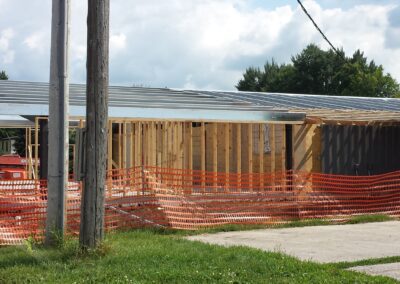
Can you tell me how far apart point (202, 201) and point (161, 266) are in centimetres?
603

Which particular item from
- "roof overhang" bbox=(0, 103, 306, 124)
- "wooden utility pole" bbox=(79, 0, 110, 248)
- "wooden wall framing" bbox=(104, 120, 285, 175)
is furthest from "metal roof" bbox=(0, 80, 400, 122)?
"wooden utility pole" bbox=(79, 0, 110, 248)

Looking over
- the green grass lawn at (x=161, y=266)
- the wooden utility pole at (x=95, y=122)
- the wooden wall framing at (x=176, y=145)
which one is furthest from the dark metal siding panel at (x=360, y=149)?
the wooden utility pole at (x=95, y=122)

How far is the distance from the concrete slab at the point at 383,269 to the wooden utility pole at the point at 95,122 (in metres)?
3.64

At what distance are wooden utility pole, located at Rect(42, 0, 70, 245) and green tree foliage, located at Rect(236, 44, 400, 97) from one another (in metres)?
47.8

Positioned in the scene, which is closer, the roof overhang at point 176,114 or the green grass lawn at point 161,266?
the green grass lawn at point 161,266

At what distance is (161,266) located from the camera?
8953mm

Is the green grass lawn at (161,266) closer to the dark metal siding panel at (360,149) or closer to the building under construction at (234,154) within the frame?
the building under construction at (234,154)

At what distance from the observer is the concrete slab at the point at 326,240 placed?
35.0 ft

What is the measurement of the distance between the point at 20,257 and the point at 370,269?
191 inches

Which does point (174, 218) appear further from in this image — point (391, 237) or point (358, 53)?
point (358, 53)

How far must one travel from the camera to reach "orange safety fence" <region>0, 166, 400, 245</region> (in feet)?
41.6

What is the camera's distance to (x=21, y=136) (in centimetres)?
4612

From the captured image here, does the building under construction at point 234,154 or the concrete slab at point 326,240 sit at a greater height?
the building under construction at point 234,154

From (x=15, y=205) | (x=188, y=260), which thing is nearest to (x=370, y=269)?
(x=188, y=260)
